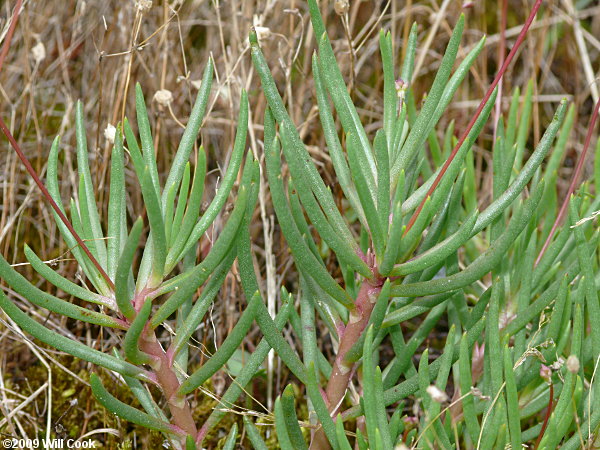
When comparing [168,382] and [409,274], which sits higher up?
[409,274]

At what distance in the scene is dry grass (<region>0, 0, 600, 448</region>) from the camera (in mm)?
1634

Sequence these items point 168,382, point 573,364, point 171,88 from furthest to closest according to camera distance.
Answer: point 171,88
point 168,382
point 573,364

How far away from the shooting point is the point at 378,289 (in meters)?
1.07

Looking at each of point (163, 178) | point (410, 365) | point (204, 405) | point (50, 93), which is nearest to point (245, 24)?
point (163, 178)

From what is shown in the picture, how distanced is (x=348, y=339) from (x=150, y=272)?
32 centimetres

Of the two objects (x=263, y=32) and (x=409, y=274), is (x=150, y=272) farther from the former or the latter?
(x=263, y=32)

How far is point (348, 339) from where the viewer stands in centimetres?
111

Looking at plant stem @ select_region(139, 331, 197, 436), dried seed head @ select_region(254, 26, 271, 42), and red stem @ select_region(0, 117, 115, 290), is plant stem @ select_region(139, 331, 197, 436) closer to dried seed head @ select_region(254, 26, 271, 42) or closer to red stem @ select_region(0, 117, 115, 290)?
red stem @ select_region(0, 117, 115, 290)

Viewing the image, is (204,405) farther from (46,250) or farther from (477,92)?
(477,92)

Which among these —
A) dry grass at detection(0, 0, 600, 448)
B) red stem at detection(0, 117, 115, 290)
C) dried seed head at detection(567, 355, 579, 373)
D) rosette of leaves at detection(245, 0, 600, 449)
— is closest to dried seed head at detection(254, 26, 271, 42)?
dry grass at detection(0, 0, 600, 448)

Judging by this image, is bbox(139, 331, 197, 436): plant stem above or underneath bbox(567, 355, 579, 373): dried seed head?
underneath

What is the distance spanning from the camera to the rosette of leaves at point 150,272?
3.09 ft

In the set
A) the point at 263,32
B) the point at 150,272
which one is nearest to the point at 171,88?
the point at 263,32

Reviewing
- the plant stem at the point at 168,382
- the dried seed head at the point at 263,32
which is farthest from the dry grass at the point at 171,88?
the plant stem at the point at 168,382
